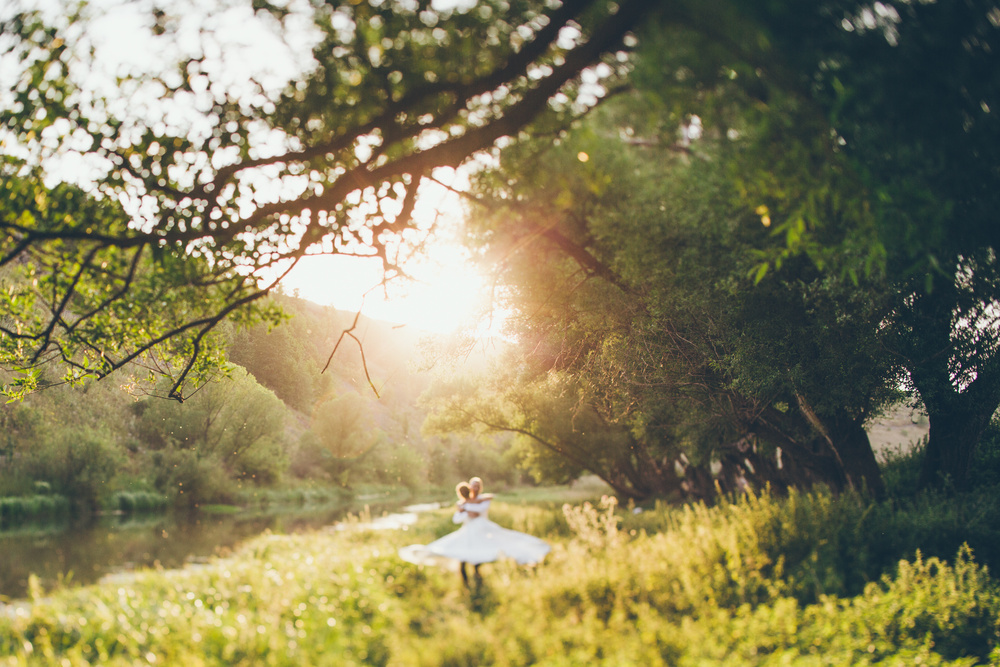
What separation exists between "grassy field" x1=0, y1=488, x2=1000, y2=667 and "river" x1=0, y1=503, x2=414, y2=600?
3.56m

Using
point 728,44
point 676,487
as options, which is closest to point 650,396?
point 728,44

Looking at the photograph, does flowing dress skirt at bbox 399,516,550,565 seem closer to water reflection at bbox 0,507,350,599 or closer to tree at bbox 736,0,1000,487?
water reflection at bbox 0,507,350,599

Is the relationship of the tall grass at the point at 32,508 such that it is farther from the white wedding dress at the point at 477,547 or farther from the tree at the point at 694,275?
the white wedding dress at the point at 477,547

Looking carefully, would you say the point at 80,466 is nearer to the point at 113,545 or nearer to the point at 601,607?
the point at 113,545

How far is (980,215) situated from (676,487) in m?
29.9

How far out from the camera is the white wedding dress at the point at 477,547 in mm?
8969

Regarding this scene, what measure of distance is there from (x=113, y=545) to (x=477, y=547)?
16470 mm

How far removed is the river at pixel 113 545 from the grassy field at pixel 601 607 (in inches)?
140

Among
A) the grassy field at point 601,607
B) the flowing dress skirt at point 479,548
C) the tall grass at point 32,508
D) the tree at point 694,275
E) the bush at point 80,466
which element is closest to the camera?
the tree at point 694,275

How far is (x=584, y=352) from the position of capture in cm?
1218

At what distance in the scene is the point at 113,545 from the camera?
1867 centimetres

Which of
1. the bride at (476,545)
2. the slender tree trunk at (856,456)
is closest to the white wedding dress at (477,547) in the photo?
the bride at (476,545)

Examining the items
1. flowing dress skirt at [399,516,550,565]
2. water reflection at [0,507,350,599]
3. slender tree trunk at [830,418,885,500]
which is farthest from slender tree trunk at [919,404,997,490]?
water reflection at [0,507,350,599]

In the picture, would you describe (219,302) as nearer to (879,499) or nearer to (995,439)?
(879,499)
